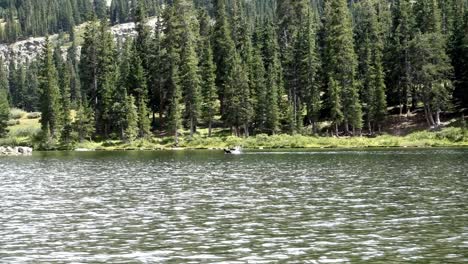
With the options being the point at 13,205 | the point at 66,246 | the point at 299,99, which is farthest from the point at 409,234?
the point at 299,99

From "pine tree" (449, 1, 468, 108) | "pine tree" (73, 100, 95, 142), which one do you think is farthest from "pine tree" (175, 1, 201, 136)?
"pine tree" (449, 1, 468, 108)

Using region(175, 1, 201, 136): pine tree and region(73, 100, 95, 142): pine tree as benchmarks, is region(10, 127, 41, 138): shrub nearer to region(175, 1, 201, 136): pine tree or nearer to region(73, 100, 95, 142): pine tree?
region(73, 100, 95, 142): pine tree

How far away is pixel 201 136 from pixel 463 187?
260 feet

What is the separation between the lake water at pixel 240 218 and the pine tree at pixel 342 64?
56746 mm

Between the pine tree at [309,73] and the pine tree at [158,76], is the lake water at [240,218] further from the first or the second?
the pine tree at [158,76]

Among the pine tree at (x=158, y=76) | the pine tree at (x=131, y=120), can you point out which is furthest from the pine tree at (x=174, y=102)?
the pine tree at (x=131, y=120)

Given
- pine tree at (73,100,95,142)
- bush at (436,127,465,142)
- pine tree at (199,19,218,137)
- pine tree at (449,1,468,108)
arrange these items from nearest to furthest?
bush at (436,127,465,142)
pine tree at (449,1,468,108)
pine tree at (199,19,218,137)
pine tree at (73,100,95,142)

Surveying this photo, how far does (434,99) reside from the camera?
4050 inches

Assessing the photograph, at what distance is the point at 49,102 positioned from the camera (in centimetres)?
12269

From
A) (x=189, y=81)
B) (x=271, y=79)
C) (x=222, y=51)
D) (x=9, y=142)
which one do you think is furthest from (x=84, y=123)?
(x=271, y=79)

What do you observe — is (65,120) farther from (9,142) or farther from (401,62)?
(401,62)

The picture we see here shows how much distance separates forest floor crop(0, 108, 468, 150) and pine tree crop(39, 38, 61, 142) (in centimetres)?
388

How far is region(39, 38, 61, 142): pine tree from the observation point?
12025 centimetres

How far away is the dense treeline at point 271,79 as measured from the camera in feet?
356
